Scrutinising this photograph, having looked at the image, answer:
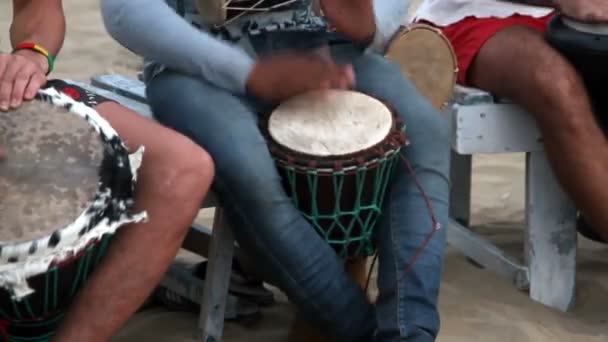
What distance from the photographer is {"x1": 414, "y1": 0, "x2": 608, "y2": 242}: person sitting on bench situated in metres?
3.09

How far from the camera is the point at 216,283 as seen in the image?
3047 millimetres

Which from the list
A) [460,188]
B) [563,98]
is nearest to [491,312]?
[563,98]

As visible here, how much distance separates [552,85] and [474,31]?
0.35 metres

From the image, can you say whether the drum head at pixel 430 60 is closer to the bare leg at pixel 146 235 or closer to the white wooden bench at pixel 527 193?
the white wooden bench at pixel 527 193

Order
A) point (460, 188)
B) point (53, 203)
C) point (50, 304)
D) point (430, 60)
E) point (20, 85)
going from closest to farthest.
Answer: point (53, 203), point (50, 304), point (20, 85), point (430, 60), point (460, 188)

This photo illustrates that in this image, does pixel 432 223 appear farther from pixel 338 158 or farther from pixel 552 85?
pixel 552 85

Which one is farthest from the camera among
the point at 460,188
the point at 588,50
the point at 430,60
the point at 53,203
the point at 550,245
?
the point at 460,188

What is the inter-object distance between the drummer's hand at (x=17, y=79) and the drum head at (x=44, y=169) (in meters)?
0.02

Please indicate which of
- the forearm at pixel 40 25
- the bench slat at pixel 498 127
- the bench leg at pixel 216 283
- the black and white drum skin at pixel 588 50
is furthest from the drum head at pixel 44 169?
the black and white drum skin at pixel 588 50

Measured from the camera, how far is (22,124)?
2461 mm

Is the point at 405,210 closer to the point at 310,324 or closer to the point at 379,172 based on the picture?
the point at 379,172

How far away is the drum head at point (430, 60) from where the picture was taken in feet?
10.6

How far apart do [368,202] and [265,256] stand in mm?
263

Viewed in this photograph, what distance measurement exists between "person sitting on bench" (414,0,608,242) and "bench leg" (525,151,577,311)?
13 centimetres
